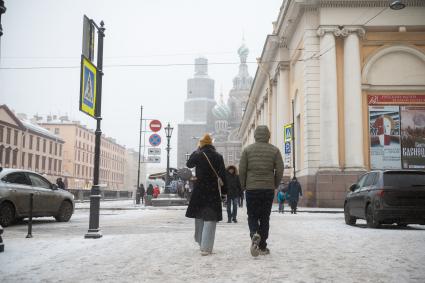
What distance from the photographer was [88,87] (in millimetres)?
9109

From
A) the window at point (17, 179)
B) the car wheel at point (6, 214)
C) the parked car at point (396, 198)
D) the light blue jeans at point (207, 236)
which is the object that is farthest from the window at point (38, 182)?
the parked car at point (396, 198)

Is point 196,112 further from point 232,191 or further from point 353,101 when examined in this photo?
point 232,191

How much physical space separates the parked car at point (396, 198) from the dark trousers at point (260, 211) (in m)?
5.55

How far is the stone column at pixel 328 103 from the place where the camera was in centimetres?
2458

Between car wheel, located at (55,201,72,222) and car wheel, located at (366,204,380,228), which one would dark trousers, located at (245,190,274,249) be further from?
car wheel, located at (55,201,72,222)

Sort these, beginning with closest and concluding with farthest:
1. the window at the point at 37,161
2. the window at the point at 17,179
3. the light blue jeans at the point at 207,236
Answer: the light blue jeans at the point at 207,236
the window at the point at 17,179
the window at the point at 37,161

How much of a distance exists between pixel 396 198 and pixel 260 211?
19.1 ft

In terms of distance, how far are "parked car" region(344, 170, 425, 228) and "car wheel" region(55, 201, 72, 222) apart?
870 centimetres

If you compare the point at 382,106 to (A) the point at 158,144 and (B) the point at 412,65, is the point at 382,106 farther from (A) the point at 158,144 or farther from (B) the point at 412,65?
(A) the point at 158,144

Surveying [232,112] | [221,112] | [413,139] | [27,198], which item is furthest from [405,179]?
[232,112]

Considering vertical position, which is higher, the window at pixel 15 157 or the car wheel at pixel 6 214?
the window at pixel 15 157

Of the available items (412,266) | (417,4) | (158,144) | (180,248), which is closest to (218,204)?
(180,248)

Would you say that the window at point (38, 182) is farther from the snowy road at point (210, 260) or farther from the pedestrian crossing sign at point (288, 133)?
the pedestrian crossing sign at point (288, 133)

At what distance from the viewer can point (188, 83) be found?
160250mm
